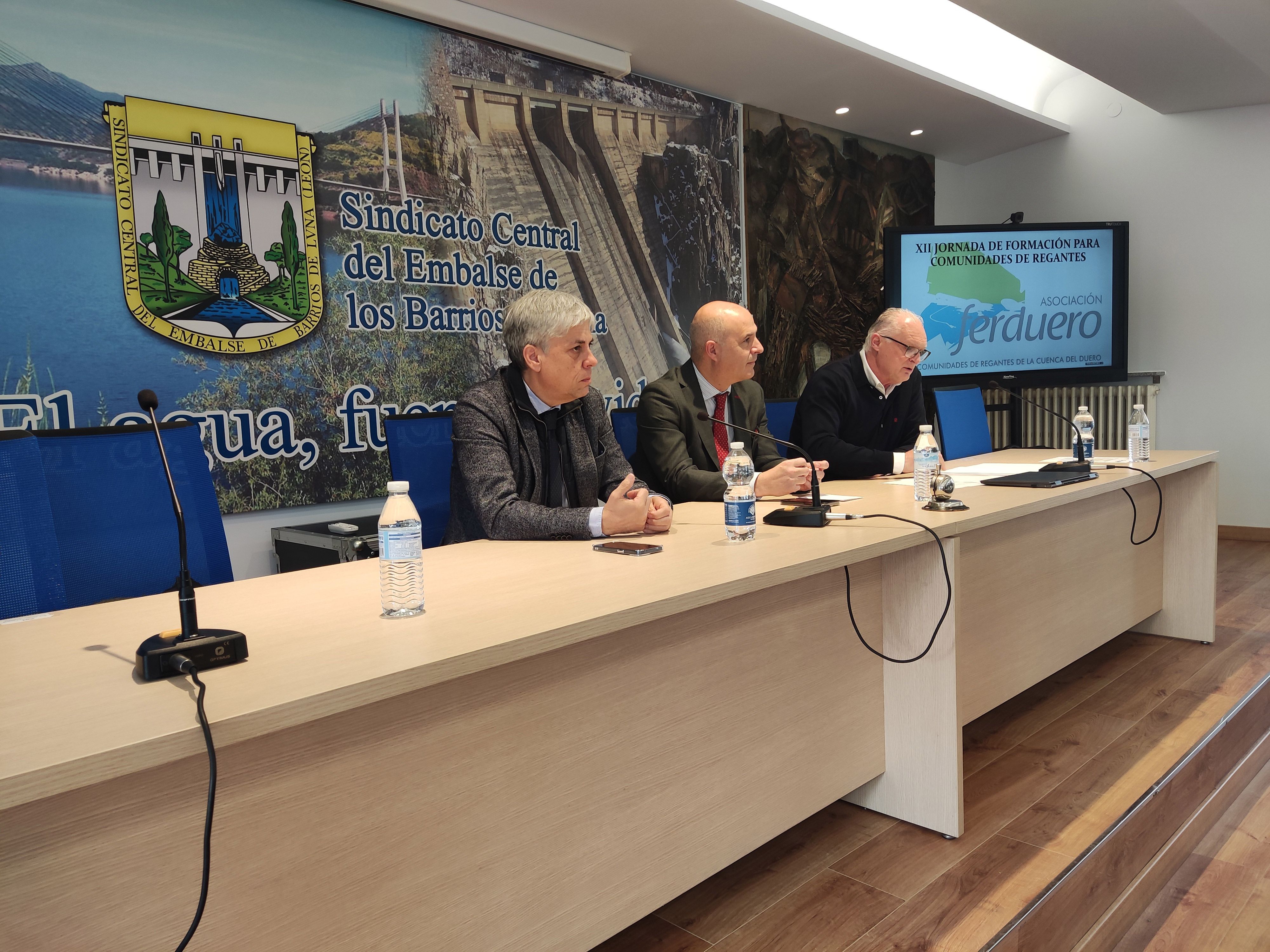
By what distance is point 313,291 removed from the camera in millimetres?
3025

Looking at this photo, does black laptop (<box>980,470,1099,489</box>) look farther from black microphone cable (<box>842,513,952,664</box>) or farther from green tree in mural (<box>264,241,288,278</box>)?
green tree in mural (<box>264,241,288,278</box>)

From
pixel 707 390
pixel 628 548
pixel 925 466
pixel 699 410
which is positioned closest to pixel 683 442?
pixel 699 410

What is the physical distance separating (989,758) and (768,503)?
2.86ft

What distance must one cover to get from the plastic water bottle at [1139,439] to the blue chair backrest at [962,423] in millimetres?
662

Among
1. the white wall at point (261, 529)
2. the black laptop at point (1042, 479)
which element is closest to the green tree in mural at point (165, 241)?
the white wall at point (261, 529)

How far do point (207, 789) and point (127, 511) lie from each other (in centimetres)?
96

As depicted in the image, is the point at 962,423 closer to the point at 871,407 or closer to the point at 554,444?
the point at 871,407

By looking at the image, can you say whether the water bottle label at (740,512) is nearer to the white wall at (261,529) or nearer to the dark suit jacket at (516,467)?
the dark suit jacket at (516,467)

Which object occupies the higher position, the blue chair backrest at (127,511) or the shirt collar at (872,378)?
the shirt collar at (872,378)

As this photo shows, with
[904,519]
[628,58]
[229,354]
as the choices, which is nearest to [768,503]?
[904,519]

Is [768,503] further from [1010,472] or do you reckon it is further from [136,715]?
[136,715]

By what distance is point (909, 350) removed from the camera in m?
3.04

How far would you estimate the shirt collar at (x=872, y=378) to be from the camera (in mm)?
3188

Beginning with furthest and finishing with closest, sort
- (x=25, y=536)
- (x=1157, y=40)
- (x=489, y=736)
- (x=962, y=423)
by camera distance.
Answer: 1. (x=1157, y=40)
2. (x=962, y=423)
3. (x=25, y=536)
4. (x=489, y=736)
